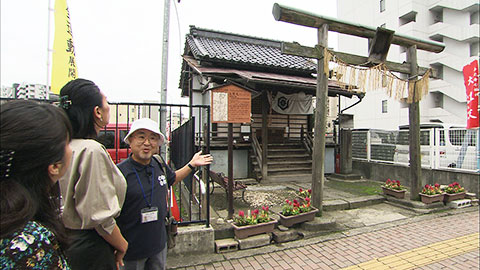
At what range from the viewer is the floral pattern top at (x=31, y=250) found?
0.88 m

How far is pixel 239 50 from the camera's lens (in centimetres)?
1191

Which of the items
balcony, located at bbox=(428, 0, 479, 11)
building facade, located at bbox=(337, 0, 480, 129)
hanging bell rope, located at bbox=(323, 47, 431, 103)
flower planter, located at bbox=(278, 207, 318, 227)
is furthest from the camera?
building facade, located at bbox=(337, 0, 480, 129)

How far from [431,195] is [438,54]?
77.7 ft

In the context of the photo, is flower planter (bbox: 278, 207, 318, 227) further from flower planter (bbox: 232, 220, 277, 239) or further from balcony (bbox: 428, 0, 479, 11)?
balcony (bbox: 428, 0, 479, 11)

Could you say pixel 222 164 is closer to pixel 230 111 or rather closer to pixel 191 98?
pixel 191 98

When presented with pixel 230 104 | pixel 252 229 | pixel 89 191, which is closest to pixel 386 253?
pixel 252 229

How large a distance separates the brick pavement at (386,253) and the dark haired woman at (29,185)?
304 cm

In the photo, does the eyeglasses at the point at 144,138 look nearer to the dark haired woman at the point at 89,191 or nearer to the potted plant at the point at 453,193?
the dark haired woman at the point at 89,191

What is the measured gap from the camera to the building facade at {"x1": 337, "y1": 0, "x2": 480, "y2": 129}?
22.5m

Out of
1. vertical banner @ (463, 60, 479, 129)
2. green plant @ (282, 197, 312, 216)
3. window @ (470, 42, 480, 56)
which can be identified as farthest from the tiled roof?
window @ (470, 42, 480, 56)

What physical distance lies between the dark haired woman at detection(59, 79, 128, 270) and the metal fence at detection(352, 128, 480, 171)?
972cm

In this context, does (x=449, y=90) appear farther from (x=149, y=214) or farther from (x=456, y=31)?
(x=149, y=214)

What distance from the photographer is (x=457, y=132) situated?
7.89m

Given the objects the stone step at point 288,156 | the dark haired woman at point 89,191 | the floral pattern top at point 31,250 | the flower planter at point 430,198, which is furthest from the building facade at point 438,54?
the floral pattern top at point 31,250
